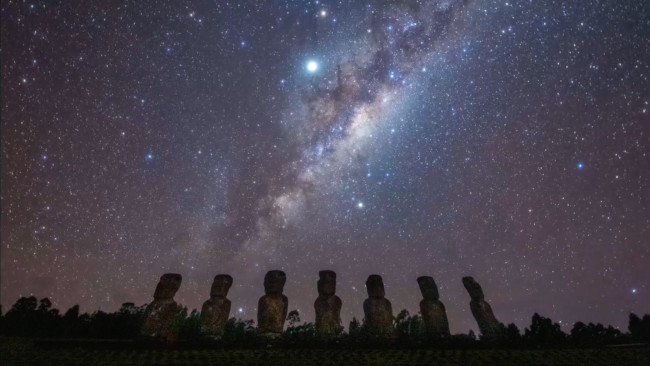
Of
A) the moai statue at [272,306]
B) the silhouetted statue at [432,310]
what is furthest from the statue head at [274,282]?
the silhouetted statue at [432,310]

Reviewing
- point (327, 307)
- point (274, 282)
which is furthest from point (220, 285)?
point (327, 307)

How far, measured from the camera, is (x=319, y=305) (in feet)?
69.5

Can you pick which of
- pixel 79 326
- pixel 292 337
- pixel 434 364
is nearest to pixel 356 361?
pixel 434 364

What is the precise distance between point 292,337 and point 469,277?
11155mm

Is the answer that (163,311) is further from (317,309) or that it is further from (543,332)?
(543,332)

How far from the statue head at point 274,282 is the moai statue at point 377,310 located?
462 centimetres

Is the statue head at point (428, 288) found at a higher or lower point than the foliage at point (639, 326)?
higher

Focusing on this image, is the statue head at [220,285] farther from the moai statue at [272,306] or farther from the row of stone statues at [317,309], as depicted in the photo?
the moai statue at [272,306]

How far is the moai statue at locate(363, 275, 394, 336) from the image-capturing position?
20.1 meters

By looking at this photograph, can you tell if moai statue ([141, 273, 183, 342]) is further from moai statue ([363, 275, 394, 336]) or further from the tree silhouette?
the tree silhouette

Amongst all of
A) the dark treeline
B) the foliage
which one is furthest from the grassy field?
the foliage

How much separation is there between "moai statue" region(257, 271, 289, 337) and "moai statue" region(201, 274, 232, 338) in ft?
6.49

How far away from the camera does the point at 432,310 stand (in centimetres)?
2120

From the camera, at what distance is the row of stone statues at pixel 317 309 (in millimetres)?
20073
